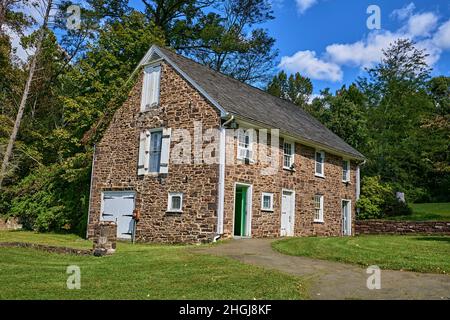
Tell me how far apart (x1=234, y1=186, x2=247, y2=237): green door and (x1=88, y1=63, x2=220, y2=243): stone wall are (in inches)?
69.4

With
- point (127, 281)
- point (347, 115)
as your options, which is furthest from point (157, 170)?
point (347, 115)

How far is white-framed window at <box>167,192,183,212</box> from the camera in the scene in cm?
1706

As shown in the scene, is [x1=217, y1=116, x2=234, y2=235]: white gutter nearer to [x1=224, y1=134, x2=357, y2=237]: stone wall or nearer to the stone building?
the stone building

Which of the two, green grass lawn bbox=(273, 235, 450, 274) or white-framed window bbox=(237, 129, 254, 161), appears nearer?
green grass lawn bbox=(273, 235, 450, 274)

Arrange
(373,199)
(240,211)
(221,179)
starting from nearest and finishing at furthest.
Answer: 1. (221,179)
2. (240,211)
3. (373,199)

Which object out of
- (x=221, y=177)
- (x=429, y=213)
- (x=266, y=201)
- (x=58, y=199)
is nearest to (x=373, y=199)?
(x=429, y=213)

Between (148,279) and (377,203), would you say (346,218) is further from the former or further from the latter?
(148,279)

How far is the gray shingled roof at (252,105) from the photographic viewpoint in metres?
17.8

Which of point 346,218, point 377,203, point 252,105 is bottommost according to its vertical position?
point 346,218

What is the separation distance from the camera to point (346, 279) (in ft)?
28.5

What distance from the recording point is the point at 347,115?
33.2 meters

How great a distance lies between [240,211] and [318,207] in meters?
5.80

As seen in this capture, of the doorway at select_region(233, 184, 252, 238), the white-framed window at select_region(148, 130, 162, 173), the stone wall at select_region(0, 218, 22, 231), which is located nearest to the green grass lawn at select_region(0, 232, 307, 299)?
the doorway at select_region(233, 184, 252, 238)

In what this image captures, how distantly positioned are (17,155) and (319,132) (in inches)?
735
